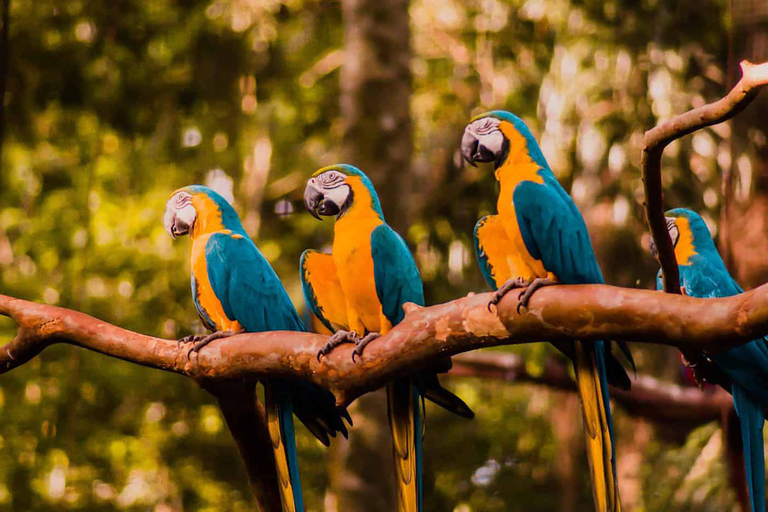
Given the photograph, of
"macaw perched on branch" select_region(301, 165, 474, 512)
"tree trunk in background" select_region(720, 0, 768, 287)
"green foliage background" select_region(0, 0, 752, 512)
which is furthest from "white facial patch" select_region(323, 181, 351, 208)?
"green foliage background" select_region(0, 0, 752, 512)

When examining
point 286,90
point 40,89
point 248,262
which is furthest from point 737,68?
point 286,90

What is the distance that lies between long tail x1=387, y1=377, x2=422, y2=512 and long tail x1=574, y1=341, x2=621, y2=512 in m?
0.44

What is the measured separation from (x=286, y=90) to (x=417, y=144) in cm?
171

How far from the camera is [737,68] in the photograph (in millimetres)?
3346

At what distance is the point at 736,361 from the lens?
1956mm

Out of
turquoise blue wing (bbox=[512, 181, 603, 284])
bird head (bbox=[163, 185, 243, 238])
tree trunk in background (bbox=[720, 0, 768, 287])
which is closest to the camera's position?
turquoise blue wing (bbox=[512, 181, 603, 284])

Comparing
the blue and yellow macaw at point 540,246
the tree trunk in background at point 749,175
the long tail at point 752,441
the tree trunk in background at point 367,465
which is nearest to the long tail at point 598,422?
the blue and yellow macaw at point 540,246

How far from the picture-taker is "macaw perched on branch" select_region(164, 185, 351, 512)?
239 centimetres

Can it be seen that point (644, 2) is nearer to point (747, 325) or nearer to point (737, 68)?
point (737, 68)

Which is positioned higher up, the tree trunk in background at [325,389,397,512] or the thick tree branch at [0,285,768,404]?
the thick tree branch at [0,285,768,404]

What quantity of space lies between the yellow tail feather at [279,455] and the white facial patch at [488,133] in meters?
0.90

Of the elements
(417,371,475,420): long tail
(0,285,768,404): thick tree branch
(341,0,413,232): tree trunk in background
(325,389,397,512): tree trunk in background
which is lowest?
(325,389,397,512): tree trunk in background

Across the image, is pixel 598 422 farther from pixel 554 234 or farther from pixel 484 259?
pixel 484 259

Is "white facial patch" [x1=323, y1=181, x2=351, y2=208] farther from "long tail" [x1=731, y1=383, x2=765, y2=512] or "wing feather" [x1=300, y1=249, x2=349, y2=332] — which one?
"long tail" [x1=731, y1=383, x2=765, y2=512]
